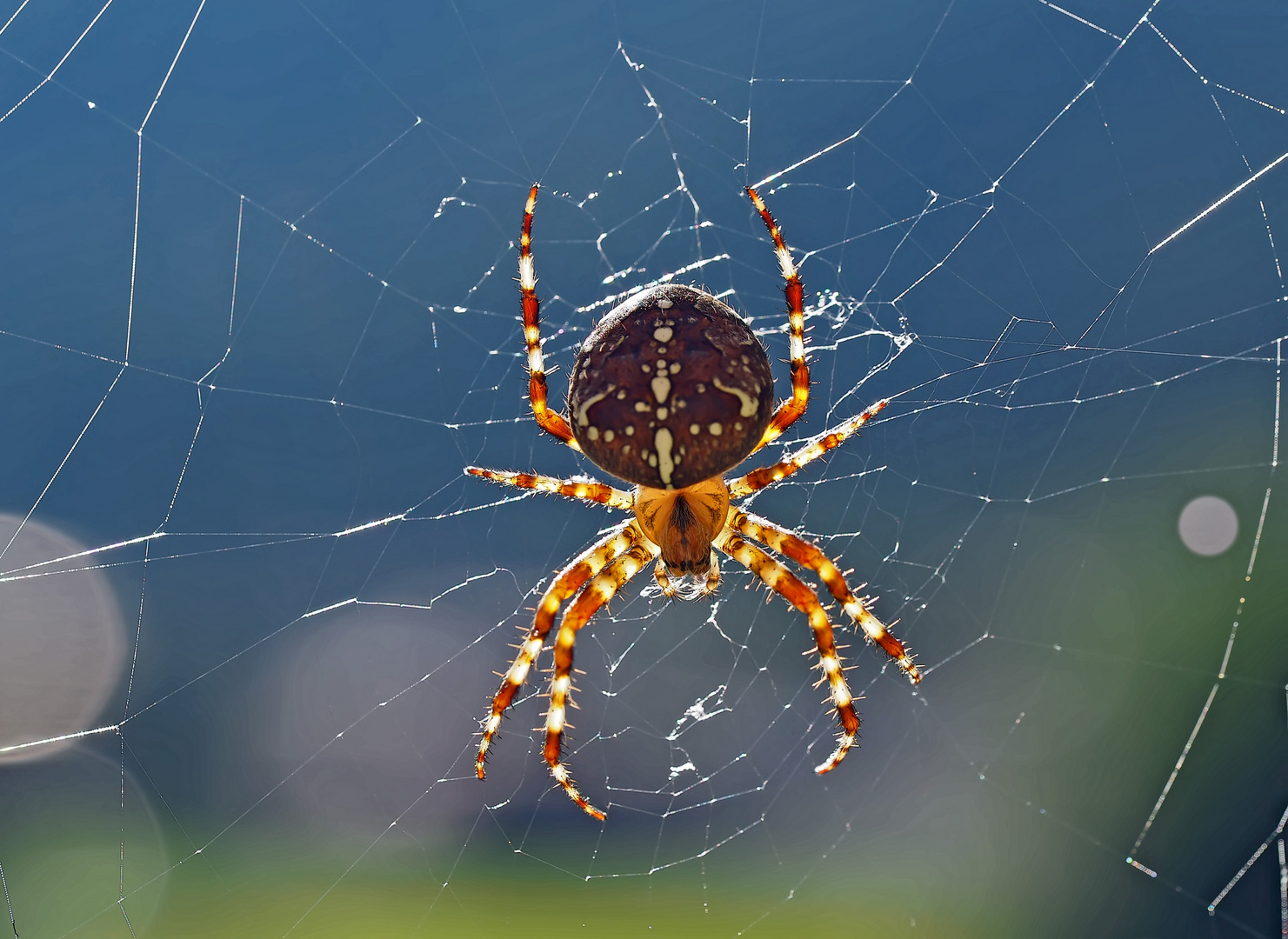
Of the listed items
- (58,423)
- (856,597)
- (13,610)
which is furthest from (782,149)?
(13,610)

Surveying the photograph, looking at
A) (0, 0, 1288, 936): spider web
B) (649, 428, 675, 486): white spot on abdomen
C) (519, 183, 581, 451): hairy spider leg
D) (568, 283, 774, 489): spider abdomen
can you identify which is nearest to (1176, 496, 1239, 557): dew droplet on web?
(0, 0, 1288, 936): spider web

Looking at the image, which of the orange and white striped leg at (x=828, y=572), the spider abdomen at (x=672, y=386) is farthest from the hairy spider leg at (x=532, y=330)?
the orange and white striped leg at (x=828, y=572)

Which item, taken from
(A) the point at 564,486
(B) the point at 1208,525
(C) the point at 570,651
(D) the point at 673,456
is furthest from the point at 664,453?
(B) the point at 1208,525

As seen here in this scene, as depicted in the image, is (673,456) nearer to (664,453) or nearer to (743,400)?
(664,453)

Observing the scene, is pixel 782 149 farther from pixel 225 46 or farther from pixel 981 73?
pixel 225 46

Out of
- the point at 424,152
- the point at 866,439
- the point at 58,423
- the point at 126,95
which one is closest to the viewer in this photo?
the point at 866,439

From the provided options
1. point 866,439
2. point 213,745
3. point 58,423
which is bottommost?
point 213,745
